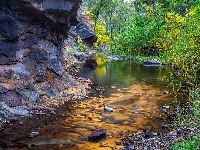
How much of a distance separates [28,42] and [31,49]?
19.7 inches

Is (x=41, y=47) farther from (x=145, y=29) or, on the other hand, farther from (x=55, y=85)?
(x=145, y=29)

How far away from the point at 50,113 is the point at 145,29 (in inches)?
A: 1350

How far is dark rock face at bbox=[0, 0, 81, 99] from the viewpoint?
59.7 ft

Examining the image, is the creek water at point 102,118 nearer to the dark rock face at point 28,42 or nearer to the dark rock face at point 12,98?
the dark rock face at point 12,98

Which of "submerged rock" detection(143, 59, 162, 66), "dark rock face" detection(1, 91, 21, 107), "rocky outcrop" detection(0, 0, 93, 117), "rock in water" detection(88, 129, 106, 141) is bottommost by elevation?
"rock in water" detection(88, 129, 106, 141)

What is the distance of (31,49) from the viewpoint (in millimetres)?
20016

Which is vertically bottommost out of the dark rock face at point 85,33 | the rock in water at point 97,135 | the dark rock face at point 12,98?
the rock in water at point 97,135

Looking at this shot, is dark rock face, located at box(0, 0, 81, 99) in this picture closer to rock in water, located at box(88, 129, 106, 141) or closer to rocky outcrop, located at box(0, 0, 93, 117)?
rocky outcrop, located at box(0, 0, 93, 117)

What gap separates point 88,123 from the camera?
15.2 metres

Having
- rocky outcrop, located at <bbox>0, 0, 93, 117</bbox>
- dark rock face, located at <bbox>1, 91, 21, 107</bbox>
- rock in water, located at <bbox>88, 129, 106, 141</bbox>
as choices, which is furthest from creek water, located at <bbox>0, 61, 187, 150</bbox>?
rocky outcrop, located at <bbox>0, 0, 93, 117</bbox>

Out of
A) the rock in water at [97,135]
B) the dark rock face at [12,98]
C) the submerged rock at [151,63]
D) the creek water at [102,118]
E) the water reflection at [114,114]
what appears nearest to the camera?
the creek water at [102,118]

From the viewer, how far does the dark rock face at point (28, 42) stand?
1819 centimetres

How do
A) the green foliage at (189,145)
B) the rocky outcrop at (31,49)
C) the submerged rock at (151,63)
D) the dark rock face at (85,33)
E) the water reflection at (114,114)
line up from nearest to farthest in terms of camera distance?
the green foliage at (189,145), the water reflection at (114,114), the rocky outcrop at (31,49), the submerged rock at (151,63), the dark rock face at (85,33)

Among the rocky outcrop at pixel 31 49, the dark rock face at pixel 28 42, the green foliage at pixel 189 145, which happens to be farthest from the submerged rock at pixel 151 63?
the green foliage at pixel 189 145
